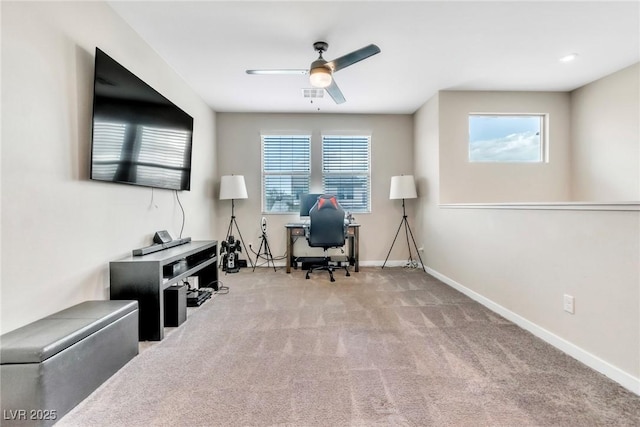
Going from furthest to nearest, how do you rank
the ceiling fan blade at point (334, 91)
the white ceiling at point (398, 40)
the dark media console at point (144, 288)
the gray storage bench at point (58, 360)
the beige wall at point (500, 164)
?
the beige wall at point (500, 164)
the ceiling fan blade at point (334, 91)
the white ceiling at point (398, 40)
the dark media console at point (144, 288)
the gray storage bench at point (58, 360)

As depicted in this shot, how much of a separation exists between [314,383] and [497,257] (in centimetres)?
206

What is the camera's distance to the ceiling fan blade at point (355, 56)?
2.21 metres

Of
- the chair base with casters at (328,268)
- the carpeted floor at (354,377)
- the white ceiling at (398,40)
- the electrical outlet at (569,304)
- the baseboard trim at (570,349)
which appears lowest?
the carpeted floor at (354,377)

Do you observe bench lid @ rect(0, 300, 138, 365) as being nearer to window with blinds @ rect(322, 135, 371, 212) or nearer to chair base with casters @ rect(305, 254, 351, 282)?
chair base with casters @ rect(305, 254, 351, 282)

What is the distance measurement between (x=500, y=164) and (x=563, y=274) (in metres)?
2.43

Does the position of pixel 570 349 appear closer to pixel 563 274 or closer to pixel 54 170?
pixel 563 274

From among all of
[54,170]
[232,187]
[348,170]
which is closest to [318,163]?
[348,170]

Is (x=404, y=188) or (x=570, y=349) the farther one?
(x=404, y=188)

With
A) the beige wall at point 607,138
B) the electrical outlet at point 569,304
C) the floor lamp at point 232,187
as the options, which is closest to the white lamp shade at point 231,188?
the floor lamp at point 232,187

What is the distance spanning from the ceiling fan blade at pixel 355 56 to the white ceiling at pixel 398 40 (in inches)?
10.1

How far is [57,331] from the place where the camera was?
52.8 inches

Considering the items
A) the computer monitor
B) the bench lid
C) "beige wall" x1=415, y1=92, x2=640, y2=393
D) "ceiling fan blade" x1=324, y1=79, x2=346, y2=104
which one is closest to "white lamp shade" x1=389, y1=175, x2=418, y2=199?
"beige wall" x1=415, y1=92, x2=640, y2=393

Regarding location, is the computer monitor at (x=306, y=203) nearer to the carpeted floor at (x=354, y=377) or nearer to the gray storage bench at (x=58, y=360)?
the carpeted floor at (x=354, y=377)

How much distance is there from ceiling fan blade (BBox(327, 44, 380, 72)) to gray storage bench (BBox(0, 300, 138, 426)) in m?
2.42
